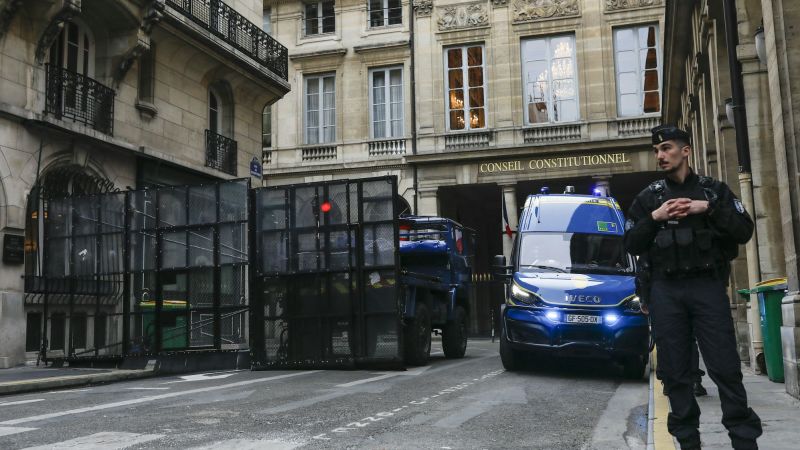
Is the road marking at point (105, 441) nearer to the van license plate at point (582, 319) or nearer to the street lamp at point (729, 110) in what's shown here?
the van license plate at point (582, 319)

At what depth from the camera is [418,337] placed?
42.3 ft

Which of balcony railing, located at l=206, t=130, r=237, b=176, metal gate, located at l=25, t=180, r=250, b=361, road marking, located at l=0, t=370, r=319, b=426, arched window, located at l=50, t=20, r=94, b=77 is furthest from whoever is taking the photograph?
balcony railing, located at l=206, t=130, r=237, b=176

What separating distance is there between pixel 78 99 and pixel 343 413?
11288mm

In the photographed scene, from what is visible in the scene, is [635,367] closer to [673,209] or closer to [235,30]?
[673,209]

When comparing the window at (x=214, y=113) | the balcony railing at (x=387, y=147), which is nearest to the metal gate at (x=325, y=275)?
the window at (x=214, y=113)

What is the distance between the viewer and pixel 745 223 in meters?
4.43

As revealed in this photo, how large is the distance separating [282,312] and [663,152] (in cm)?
915

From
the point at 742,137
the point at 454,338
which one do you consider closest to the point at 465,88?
the point at 454,338

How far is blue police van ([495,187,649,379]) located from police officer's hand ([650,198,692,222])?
6091 millimetres

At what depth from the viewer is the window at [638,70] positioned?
1009 inches

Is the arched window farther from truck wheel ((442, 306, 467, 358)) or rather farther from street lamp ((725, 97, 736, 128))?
street lamp ((725, 97, 736, 128))

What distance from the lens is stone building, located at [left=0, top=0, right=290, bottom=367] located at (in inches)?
549

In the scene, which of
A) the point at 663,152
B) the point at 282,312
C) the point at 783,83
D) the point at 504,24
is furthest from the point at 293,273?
the point at 504,24

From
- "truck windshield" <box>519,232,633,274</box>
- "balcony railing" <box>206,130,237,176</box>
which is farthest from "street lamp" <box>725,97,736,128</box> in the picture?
"balcony railing" <box>206,130,237,176</box>
